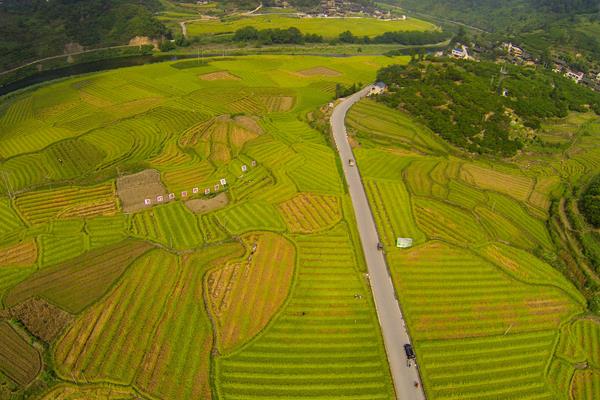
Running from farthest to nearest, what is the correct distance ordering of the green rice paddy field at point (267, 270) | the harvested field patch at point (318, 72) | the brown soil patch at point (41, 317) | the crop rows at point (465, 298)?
the harvested field patch at point (318, 72) → the crop rows at point (465, 298) → the brown soil patch at point (41, 317) → the green rice paddy field at point (267, 270)

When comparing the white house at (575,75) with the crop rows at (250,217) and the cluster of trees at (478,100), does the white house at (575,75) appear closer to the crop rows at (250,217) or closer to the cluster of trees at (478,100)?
the cluster of trees at (478,100)

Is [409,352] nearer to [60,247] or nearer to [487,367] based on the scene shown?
[487,367]

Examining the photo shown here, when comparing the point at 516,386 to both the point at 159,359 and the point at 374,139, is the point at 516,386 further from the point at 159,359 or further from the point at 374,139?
the point at 374,139

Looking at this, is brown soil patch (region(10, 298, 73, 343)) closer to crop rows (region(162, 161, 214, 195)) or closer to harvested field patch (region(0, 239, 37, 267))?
harvested field patch (region(0, 239, 37, 267))

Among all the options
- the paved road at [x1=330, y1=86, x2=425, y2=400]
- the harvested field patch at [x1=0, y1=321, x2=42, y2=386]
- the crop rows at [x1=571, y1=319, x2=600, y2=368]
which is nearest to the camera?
the harvested field patch at [x1=0, y1=321, x2=42, y2=386]

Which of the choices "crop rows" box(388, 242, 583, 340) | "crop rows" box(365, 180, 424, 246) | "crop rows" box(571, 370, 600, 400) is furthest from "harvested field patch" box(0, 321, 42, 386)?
"crop rows" box(571, 370, 600, 400)

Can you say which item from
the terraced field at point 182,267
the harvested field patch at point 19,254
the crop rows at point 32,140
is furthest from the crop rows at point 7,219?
the crop rows at point 32,140

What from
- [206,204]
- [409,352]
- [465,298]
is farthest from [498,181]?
[206,204]
